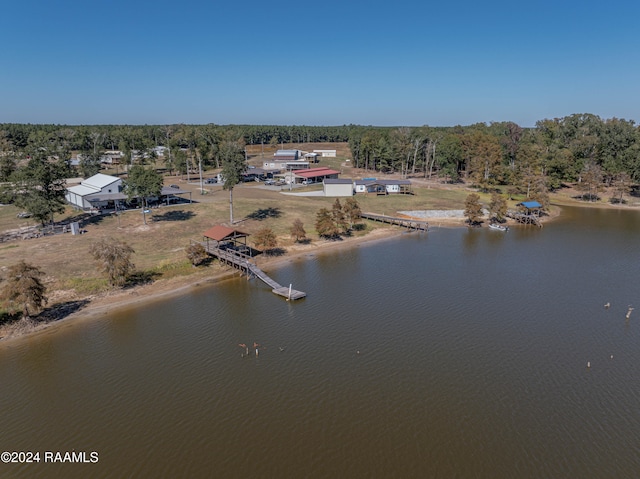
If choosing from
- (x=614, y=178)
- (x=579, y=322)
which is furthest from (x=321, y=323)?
(x=614, y=178)

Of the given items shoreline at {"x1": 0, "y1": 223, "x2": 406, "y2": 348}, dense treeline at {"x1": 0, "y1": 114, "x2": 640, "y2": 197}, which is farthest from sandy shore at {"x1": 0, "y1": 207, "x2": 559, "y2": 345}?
dense treeline at {"x1": 0, "y1": 114, "x2": 640, "y2": 197}

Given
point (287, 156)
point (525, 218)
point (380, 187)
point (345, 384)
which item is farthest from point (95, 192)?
point (287, 156)

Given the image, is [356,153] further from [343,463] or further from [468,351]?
[343,463]

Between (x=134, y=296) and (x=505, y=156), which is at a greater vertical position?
(x=505, y=156)

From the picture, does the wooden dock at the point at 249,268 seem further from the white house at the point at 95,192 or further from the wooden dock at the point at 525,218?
the wooden dock at the point at 525,218

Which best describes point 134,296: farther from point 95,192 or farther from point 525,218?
point 525,218

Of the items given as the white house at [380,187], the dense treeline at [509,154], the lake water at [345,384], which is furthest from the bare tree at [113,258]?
the white house at [380,187]
